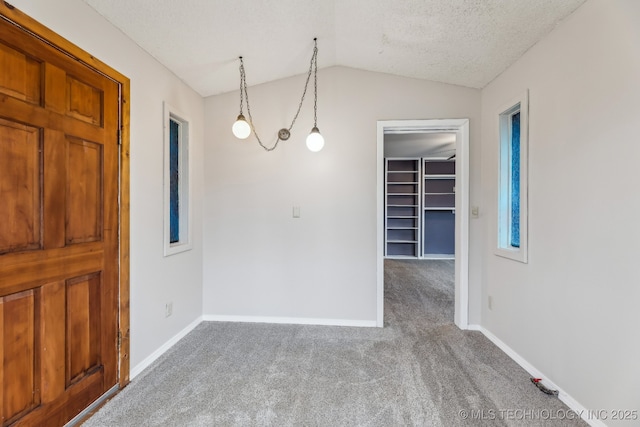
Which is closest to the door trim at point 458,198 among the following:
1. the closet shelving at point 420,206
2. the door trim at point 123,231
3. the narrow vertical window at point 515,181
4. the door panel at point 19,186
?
the narrow vertical window at point 515,181

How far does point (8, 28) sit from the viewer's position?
1.27 metres

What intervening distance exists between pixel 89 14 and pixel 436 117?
2789mm

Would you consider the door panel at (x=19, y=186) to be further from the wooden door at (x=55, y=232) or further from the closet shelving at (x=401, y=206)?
the closet shelving at (x=401, y=206)

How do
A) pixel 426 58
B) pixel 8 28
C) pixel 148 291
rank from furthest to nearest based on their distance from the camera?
pixel 426 58, pixel 148 291, pixel 8 28

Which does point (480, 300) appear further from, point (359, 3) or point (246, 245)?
point (359, 3)

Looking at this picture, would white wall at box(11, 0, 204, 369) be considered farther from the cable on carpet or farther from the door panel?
the cable on carpet

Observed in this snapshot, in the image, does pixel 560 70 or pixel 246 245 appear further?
pixel 246 245

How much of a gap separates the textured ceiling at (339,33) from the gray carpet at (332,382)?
7.91 feet

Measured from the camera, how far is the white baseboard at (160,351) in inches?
81.0

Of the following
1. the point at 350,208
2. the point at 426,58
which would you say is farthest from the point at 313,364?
the point at 426,58

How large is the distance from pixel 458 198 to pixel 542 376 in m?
1.59

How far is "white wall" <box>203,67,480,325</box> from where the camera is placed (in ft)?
9.52

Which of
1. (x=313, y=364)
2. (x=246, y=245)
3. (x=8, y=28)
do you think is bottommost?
(x=313, y=364)

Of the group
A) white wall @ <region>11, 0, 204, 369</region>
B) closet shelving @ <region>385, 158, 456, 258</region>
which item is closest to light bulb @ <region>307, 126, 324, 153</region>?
white wall @ <region>11, 0, 204, 369</region>
